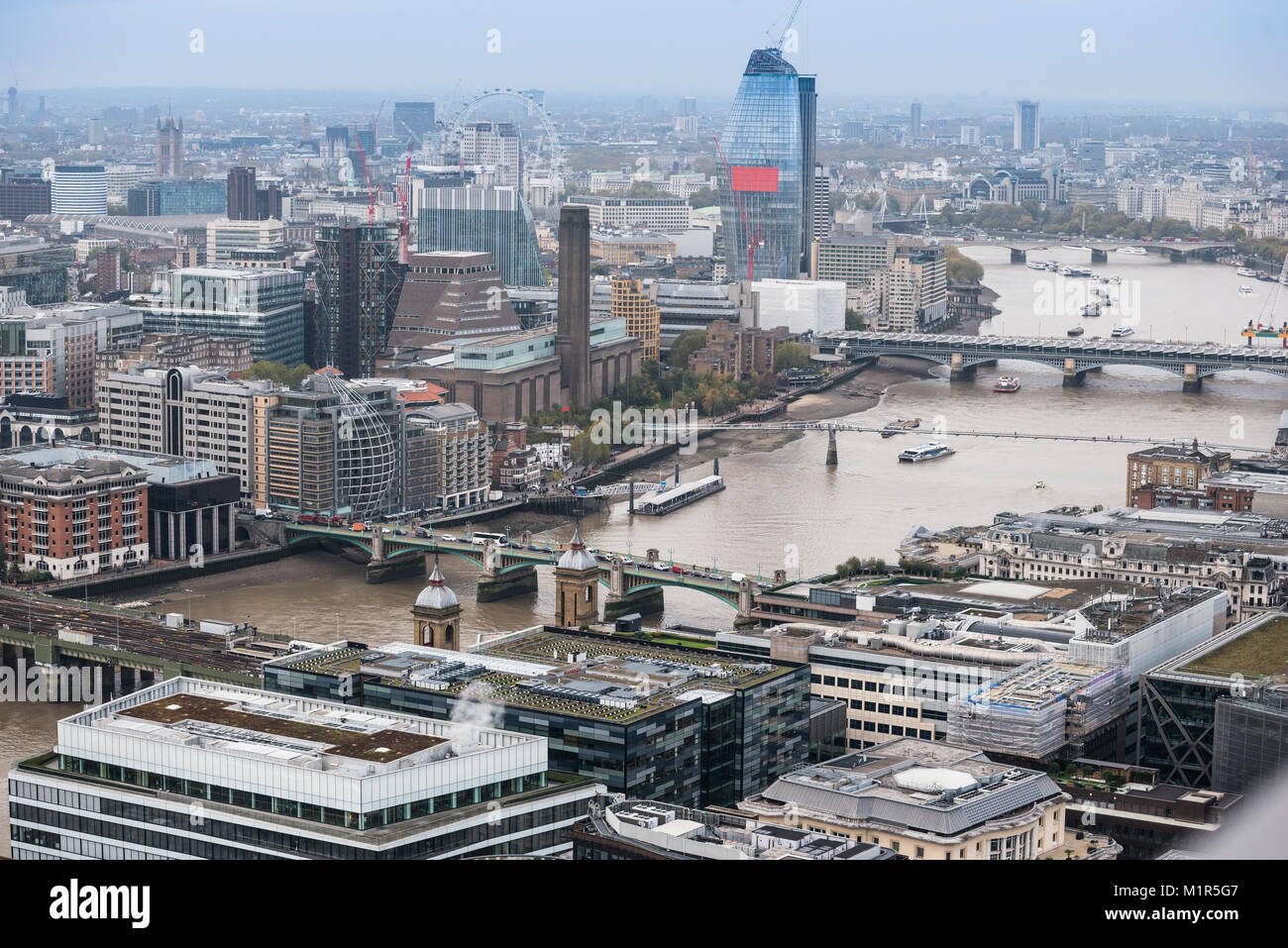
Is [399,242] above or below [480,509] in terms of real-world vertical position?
above

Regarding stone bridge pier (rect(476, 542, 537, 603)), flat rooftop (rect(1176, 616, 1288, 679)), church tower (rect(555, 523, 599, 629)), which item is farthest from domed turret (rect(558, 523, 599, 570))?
flat rooftop (rect(1176, 616, 1288, 679))

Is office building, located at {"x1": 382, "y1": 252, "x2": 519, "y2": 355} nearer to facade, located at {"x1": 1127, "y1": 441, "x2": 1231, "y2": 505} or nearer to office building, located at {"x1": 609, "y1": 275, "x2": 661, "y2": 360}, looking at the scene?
office building, located at {"x1": 609, "y1": 275, "x2": 661, "y2": 360}

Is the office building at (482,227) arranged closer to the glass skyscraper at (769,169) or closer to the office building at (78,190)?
the glass skyscraper at (769,169)

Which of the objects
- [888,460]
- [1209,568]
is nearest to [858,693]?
[1209,568]

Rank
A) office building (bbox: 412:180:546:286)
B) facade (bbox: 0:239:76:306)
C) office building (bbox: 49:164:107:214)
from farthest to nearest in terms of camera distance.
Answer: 1. office building (bbox: 49:164:107:214)
2. office building (bbox: 412:180:546:286)
3. facade (bbox: 0:239:76:306)

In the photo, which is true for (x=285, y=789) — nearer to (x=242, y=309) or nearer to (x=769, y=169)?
(x=242, y=309)

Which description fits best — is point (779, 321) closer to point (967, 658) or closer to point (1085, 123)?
point (967, 658)

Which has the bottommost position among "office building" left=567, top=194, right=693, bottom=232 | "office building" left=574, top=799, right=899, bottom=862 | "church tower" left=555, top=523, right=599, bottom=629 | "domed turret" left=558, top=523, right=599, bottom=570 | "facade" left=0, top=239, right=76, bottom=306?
"church tower" left=555, top=523, right=599, bottom=629
